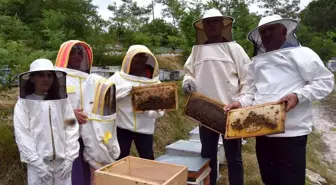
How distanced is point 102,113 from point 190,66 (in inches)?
44.7

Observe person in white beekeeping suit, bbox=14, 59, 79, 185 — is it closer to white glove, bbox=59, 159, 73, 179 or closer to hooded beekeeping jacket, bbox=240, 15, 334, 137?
white glove, bbox=59, 159, 73, 179

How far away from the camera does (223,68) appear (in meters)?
3.26

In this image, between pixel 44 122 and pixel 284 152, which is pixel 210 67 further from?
pixel 44 122

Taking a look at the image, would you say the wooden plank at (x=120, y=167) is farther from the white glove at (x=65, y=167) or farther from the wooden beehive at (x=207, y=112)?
the wooden beehive at (x=207, y=112)

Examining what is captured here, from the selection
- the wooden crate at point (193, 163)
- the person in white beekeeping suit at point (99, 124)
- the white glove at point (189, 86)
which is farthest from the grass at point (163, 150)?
the white glove at point (189, 86)

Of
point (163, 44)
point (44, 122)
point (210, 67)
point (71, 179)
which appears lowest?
point (71, 179)

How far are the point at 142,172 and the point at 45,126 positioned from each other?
87 cm

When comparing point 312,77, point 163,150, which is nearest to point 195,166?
point 312,77

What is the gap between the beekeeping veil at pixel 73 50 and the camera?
295 cm

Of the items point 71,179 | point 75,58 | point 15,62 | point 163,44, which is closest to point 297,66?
point 75,58

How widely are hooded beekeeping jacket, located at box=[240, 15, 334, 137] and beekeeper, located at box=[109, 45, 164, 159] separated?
3.88ft

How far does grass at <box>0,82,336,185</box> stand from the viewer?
351 centimetres

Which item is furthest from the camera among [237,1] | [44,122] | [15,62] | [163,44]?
[237,1]

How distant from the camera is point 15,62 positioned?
3.84m
